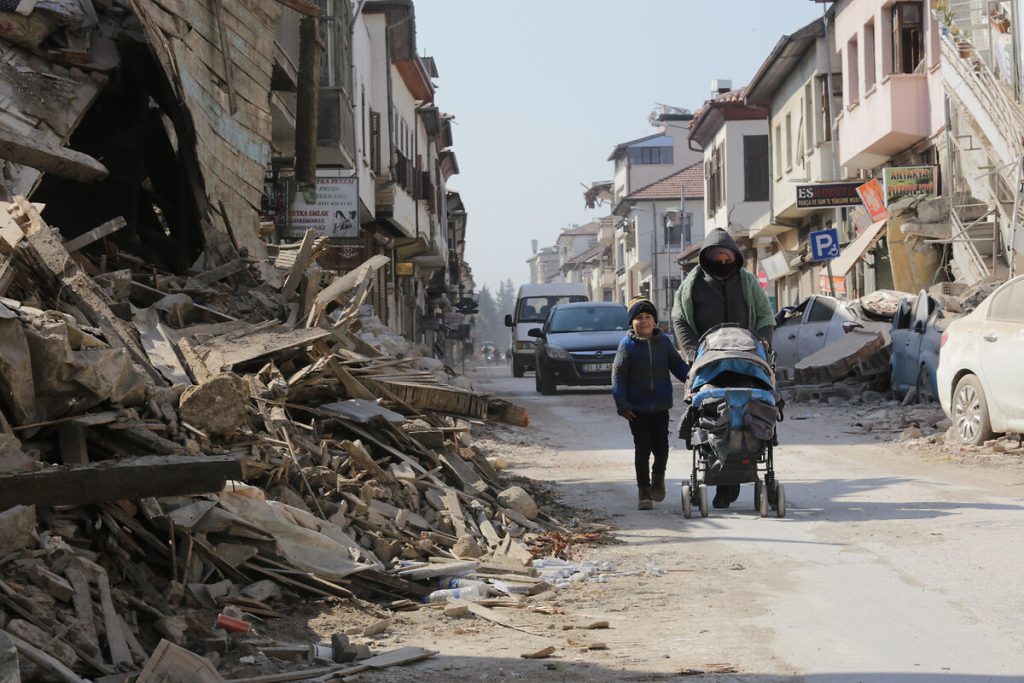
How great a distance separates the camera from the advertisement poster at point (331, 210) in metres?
24.4

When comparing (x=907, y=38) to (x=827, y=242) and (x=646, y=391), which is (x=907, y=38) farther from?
(x=646, y=391)

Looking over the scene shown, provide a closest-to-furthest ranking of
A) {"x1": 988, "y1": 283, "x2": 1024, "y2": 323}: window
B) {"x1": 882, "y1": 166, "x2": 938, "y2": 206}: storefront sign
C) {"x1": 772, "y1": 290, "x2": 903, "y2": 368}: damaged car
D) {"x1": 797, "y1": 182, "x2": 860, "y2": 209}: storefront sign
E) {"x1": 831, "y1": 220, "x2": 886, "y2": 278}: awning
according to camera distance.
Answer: {"x1": 988, "y1": 283, "x2": 1024, "y2": 323}: window → {"x1": 772, "y1": 290, "x2": 903, "y2": 368}: damaged car → {"x1": 882, "y1": 166, "x2": 938, "y2": 206}: storefront sign → {"x1": 831, "y1": 220, "x2": 886, "y2": 278}: awning → {"x1": 797, "y1": 182, "x2": 860, "y2": 209}: storefront sign

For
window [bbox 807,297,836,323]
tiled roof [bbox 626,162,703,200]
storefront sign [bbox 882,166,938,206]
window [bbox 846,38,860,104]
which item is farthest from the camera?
tiled roof [bbox 626,162,703,200]

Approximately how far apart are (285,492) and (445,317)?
78.3 m

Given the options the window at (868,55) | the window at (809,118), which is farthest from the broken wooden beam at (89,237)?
the window at (809,118)

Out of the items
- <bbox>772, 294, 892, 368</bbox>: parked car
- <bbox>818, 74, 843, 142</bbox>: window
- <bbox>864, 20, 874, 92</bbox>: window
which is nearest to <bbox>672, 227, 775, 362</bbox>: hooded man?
<bbox>772, 294, 892, 368</bbox>: parked car

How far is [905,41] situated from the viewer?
104 ft

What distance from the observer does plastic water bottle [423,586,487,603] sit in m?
7.21

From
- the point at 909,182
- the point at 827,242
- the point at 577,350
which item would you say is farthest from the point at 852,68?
the point at 577,350

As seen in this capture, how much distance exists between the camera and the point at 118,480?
20.3ft

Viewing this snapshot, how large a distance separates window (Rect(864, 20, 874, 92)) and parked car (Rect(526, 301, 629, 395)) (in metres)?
10.7

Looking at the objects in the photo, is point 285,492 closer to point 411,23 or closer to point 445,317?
point 411,23

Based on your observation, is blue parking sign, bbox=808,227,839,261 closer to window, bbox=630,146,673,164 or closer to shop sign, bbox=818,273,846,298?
shop sign, bbox=818,273,846,298

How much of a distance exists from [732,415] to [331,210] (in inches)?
630
